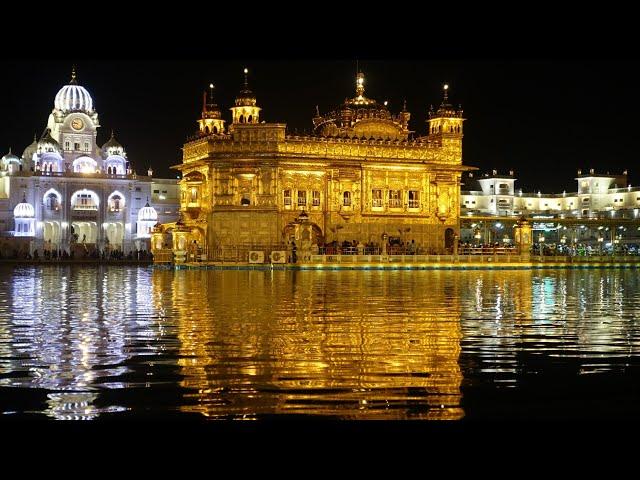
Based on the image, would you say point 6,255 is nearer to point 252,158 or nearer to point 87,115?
point 87,115

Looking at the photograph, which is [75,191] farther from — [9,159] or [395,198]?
[395,198]

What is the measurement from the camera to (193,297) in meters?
20.6

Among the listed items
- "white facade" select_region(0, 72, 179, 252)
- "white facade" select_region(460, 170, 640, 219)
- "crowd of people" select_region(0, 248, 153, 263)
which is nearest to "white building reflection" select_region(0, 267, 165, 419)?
"crowd of people" select_region(0, 248, 153, 263)

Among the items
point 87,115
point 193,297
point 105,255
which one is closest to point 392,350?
point 193,297

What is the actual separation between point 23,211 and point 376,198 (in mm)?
28890

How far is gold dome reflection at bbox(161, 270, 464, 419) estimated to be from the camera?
7495mm

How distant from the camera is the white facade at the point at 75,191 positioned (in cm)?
6700

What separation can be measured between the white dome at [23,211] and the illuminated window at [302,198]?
26.0 m

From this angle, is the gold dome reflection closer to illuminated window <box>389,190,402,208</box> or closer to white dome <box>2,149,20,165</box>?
illuminated window <box>389,190,402,208</box>

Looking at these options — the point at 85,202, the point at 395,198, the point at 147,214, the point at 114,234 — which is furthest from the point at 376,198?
the point at 85,202

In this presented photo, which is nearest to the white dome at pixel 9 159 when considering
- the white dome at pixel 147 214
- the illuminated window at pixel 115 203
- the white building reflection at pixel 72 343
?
the illuminated window at pixel 115 203

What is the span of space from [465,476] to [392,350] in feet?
18.1

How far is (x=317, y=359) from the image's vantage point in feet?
33.0

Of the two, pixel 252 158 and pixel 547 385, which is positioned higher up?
pixel 252 158
